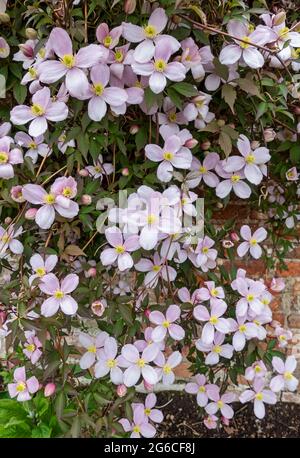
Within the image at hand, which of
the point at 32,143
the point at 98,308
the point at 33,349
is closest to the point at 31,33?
the point at 32,143

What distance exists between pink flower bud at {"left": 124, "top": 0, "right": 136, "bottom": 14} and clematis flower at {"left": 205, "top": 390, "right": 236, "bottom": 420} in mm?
970

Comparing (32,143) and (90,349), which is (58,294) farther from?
(32,143)

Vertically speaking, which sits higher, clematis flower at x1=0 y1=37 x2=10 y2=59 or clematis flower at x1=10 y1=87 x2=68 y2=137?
clematis flower at x1=0 y1=37 x2=10 y2=59

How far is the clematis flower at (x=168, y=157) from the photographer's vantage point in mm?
945

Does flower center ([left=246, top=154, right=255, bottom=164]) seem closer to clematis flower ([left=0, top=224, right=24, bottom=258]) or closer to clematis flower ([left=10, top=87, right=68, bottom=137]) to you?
clematis flower ([left=10, top=87, right=68, bottom=137])

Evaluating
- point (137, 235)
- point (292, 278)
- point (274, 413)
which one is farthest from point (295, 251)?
point (137, 235)

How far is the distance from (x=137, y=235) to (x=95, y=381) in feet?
1.26

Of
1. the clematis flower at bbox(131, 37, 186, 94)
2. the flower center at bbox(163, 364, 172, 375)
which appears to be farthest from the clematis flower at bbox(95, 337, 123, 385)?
the clematis flower at bbox(131, 37, 186, 94)

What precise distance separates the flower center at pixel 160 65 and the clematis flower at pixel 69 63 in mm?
100

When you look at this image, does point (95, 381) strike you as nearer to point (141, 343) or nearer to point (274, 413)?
point (141, 343)

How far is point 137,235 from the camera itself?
875 millimetres

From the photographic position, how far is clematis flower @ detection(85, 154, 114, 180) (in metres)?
0.99

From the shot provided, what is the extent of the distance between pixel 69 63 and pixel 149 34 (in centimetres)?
16

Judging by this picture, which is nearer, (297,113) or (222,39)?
(222,39)
